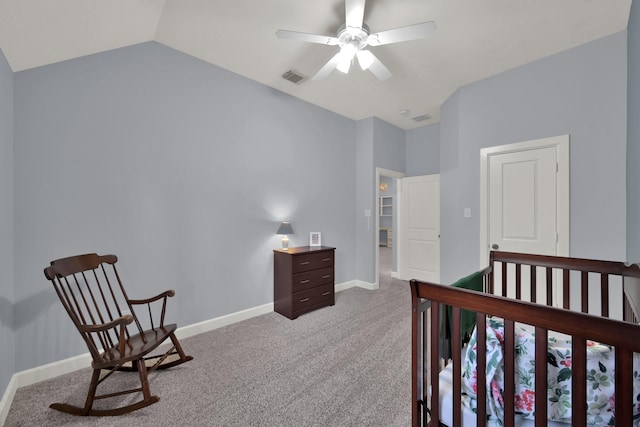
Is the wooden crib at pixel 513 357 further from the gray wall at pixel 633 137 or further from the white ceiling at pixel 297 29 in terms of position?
the white ceiling at pixel 297 29

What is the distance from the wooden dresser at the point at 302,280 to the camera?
3.12 metres

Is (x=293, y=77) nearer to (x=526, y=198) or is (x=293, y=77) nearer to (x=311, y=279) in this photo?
(x=311, y=279)

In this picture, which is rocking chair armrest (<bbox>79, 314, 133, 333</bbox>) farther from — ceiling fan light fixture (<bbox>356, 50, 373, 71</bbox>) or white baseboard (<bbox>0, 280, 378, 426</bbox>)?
ceiling fan light fixture (<bbox>356, 50, 373, 71</bbox>)

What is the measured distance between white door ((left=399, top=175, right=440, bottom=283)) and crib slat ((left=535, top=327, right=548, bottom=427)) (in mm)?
3738

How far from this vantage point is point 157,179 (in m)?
2.49

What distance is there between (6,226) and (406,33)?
2.95 m

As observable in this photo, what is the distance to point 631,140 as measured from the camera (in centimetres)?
213

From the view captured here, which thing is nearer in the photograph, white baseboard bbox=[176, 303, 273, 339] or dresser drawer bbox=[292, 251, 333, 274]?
white baseboard bbox=[176, 303, 273, 339]

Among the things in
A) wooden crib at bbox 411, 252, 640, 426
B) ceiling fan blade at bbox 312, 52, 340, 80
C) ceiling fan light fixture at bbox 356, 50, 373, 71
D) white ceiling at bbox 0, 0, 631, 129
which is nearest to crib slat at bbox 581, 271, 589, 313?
wooden crib at bbox 411, 252, 640, 426

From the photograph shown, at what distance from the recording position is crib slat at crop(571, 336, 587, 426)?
79cm

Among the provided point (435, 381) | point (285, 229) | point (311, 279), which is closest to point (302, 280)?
point (311, 279)

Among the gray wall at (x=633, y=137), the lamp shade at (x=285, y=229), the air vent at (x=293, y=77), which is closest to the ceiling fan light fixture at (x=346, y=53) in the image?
the air vent at (x=293, y=77)

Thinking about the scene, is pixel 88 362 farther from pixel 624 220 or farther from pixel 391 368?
pixel 624 220

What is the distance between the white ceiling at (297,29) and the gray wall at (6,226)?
25cm
